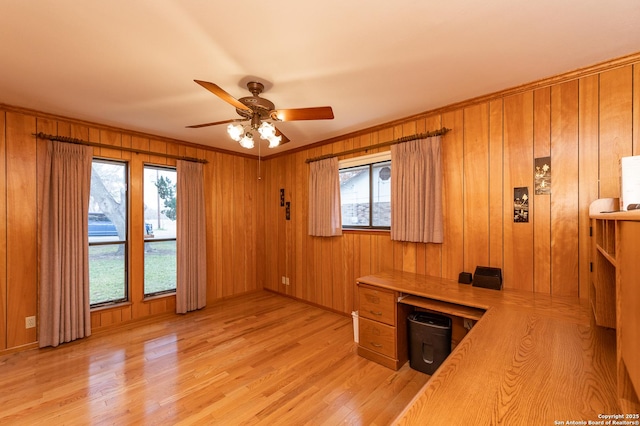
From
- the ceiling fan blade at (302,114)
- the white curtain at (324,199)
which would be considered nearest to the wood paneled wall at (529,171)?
the white curtain at (324,199)

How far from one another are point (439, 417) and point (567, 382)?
0.63m

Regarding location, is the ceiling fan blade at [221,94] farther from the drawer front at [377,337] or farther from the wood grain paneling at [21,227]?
the wood grain paneling at [21,227]

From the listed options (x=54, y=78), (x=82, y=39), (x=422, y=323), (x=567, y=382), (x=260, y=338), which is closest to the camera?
(x=567, y=382)

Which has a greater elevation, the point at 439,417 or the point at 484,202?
the point at 484,202

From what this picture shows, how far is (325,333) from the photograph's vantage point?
10.7 ft

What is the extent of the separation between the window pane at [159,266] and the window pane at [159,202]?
5.9 inches

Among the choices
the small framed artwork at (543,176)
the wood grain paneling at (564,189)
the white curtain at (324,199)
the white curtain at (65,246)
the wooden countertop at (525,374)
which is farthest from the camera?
the white curtain at (324,199)

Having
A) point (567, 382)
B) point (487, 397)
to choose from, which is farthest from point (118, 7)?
point (567, 382)

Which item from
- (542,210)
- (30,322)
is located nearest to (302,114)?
(542,210)

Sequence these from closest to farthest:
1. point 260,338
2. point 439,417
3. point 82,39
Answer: point 439,417
point 82,39
point 260,338

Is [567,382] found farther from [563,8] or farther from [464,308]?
[563,8]

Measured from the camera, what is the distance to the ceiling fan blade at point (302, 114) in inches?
77.0

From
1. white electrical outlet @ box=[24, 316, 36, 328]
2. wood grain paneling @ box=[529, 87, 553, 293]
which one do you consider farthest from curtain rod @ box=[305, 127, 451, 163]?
white electrical outlet @ box=[24, 316, 36, 328]

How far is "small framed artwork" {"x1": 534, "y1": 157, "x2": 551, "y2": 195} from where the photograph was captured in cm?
225
